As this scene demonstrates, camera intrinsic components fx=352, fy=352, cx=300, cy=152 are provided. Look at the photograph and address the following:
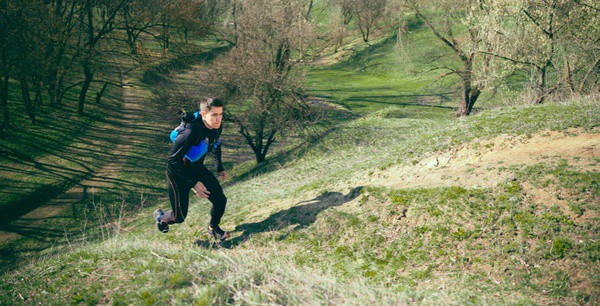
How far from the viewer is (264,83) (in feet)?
63.1

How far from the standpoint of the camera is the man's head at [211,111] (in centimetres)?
658

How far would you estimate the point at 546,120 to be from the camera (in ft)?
28.9

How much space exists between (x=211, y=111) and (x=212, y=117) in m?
0.12

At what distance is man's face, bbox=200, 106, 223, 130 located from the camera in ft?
21.6

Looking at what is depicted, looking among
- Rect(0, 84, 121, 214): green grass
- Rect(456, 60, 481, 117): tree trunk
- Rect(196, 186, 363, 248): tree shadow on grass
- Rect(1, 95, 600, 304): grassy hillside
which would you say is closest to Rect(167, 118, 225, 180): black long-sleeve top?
Rect(1, 95, 600, 304): grassy hillside

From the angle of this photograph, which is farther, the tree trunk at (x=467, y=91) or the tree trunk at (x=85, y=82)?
the tree trunk at (x=85, y=82)

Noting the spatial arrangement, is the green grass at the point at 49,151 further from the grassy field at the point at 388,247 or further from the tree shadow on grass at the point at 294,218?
the tree shadow on grass at the point at 294,218

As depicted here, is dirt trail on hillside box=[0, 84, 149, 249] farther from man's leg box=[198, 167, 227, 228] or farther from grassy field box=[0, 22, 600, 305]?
man's leg box=[198, 167, 227, 228]

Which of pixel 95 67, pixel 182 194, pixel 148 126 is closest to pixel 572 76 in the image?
pixel 182 194

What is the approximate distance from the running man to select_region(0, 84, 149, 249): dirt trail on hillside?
10110mm

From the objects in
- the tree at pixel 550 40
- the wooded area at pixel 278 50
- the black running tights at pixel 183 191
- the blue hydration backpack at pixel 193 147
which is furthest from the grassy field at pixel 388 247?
the wooded area at pixel 278 50

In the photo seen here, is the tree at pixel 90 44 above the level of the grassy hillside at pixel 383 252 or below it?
above

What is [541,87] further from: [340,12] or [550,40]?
[340,12]

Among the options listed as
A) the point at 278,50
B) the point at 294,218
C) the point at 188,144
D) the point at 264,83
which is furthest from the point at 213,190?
the point at 278,50
